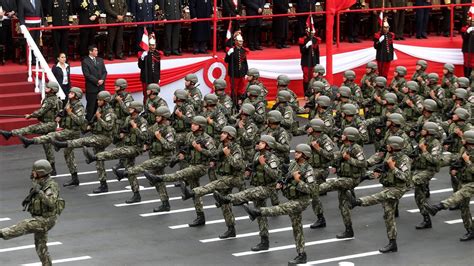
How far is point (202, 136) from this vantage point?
26281 millimetres

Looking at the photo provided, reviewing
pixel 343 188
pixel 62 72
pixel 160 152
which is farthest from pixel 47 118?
pixel 343 188

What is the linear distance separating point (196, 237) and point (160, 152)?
2.69 meters

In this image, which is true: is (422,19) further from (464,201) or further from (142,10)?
(464,201)

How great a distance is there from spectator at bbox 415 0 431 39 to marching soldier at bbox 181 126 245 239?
1688 centimetres

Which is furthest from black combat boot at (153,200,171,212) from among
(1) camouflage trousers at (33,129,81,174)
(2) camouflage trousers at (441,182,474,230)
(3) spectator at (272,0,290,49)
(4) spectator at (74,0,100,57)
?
(3) spectator at (272,0,290,49)

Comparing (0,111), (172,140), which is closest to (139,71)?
(0,111)

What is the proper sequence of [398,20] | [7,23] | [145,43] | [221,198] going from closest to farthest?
[221,198], [7,23], [145,43], [398,20]

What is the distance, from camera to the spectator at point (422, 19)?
40678 mm

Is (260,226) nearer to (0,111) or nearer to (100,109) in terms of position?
(100,109)

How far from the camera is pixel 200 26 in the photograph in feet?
123

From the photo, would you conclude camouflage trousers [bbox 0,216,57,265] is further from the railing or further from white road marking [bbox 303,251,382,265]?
the railing

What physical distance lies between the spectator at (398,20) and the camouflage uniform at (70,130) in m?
13.4

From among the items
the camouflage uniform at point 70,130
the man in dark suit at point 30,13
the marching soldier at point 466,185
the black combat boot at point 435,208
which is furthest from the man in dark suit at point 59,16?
the black combat boot at point 435,208

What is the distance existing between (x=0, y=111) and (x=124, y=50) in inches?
190
